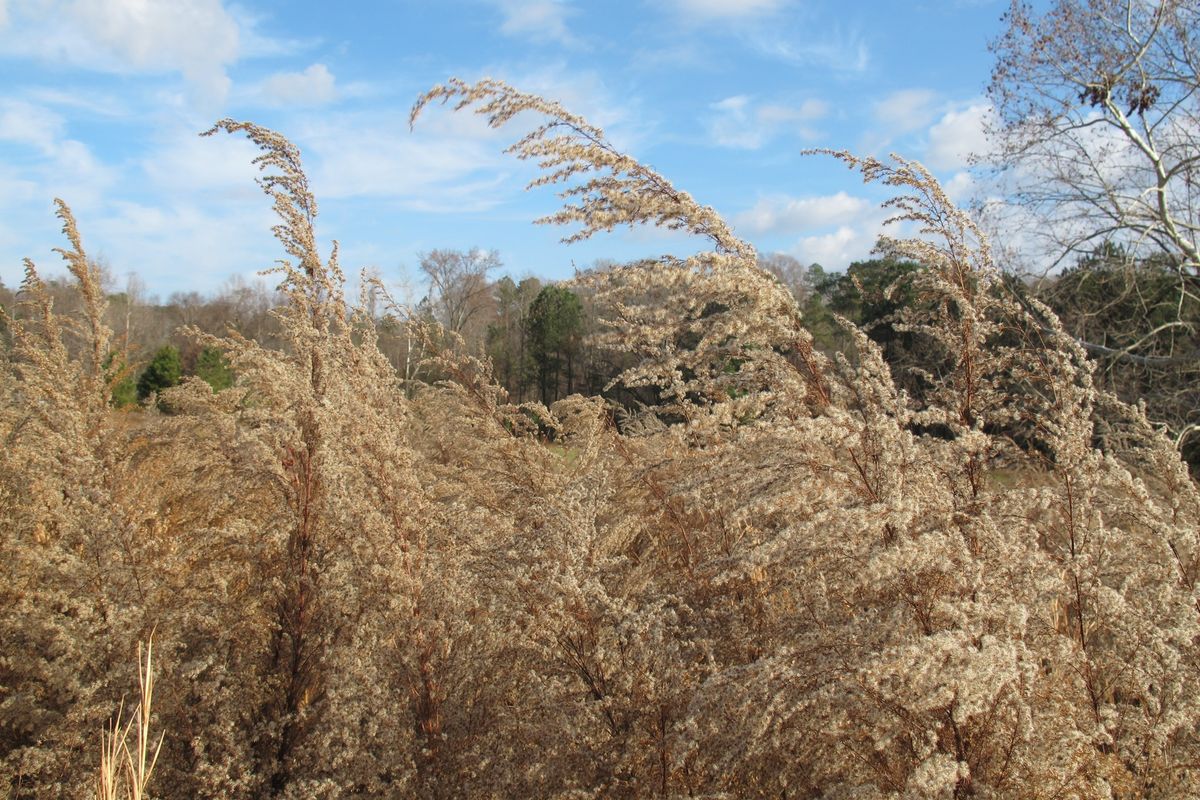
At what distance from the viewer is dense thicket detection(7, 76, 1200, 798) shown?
6.61 ft

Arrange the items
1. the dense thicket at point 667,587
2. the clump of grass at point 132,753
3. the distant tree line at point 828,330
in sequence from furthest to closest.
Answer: the distant tree line at point 828,330 < the dense thicket at point 667,587 < the clump of grass at point 132,753

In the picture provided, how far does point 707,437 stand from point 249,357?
198 cm

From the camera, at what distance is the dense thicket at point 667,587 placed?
2016 mm

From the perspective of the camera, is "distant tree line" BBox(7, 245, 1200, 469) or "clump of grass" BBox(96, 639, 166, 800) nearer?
"clump of grass" BBox(96, 639, 166, 800)

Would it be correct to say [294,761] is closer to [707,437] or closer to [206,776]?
[206,776]

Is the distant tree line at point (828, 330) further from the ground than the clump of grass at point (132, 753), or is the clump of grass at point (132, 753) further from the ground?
the distant tree line at point (828, 330)

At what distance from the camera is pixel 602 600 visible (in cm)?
258

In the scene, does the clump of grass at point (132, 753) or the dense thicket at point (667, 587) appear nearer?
the clump of grass at point (132, 753)

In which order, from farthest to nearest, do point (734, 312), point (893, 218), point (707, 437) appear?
point (707, 437)
point (893, 218)
point (734, 312)

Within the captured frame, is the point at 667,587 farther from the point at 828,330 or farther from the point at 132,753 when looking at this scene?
the point at 828,330

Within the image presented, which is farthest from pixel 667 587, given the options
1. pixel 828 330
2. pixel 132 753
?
pixel 828 330

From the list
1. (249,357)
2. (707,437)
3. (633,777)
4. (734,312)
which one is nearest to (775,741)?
(633,777)

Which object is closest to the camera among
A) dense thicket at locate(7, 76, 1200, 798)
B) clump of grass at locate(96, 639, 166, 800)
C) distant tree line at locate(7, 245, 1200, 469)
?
clump of grass at locate(96, 639, 166, 800)

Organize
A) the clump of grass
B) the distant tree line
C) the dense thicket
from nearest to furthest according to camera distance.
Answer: the clump of grass, the dense thicket, the distant tree line
